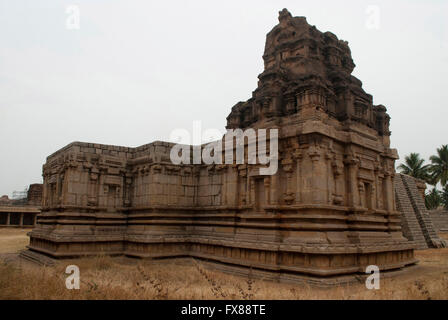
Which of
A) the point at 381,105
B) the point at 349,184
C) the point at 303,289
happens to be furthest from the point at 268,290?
the point at 381,105

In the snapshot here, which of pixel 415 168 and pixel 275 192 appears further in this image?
pixel 415 168

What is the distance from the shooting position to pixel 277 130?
1293 centimetres

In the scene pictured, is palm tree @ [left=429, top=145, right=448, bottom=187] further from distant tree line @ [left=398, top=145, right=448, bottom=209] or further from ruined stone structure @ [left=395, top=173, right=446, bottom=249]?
ruined stone structure @ [left=395, top=173, right=446, bottom=249]

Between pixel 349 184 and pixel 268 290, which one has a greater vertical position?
pixel 349 184

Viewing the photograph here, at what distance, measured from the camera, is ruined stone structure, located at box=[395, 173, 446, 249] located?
2434 cm

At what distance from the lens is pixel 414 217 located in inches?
1016

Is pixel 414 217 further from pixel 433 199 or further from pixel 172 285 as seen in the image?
pixel 433 199

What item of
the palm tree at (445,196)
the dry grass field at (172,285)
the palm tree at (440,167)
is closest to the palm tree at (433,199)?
the palm tree at (445,196)

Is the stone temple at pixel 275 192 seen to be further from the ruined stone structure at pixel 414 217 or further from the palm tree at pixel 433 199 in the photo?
the palm tree at pixel 433 199

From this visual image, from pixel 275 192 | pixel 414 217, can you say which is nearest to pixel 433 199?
pixel 414 217

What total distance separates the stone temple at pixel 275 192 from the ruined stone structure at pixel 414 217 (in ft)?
34.4

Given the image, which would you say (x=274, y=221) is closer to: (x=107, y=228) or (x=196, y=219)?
(x=196, y=219)

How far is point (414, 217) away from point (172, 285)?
21446 mm
